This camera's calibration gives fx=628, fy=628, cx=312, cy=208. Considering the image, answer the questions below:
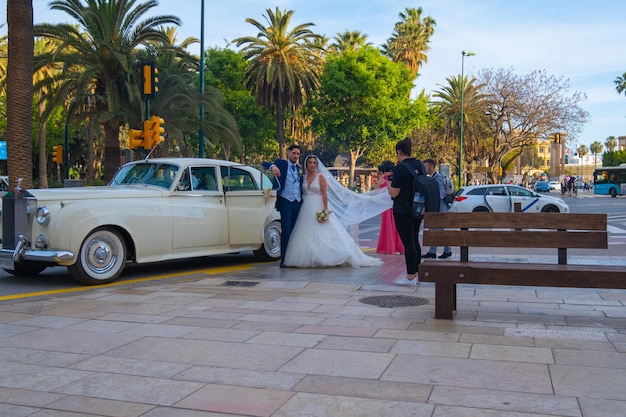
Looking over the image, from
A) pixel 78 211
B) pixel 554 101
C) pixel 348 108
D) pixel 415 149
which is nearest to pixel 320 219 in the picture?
pixel 78 211

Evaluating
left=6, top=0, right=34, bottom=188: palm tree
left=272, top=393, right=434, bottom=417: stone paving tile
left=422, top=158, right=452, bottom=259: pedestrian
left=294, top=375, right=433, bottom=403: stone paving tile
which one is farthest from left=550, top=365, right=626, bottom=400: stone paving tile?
left=6, top=0, right=34, bottom=188: palm tree

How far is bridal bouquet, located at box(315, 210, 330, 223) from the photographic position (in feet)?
32.8

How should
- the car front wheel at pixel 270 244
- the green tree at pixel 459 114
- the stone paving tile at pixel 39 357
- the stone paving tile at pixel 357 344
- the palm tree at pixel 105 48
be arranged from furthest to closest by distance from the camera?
the green tree at pixel 459 114 → the palm tree at pixel 105 48 → the car front wheel at pixel 270 244 → the stone paving tile at pixel 357 344 → the stone paving tile at pixel 39 357

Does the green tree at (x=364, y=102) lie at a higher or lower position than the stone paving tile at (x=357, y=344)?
higher

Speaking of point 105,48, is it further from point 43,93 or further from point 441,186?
point 441,186

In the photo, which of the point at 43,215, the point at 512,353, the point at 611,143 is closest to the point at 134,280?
the point at 43,215

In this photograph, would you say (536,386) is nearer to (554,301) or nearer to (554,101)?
(554,301)

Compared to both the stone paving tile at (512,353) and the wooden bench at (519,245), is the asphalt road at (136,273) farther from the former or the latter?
the stone paving tile at (512,353)

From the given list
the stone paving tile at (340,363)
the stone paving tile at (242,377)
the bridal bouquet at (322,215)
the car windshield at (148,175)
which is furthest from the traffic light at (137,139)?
the stone paving tile at (242,377)

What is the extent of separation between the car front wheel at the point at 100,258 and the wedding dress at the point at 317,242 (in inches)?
108

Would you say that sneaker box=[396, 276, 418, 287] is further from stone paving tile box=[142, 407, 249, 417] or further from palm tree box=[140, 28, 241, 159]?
palm tree box=[140, 28, 241, 159]

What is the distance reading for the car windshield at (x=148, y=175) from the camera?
9485mm

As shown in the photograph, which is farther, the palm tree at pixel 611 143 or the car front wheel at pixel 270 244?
the palm tree at pixel 611 143

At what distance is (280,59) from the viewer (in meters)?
37.7
